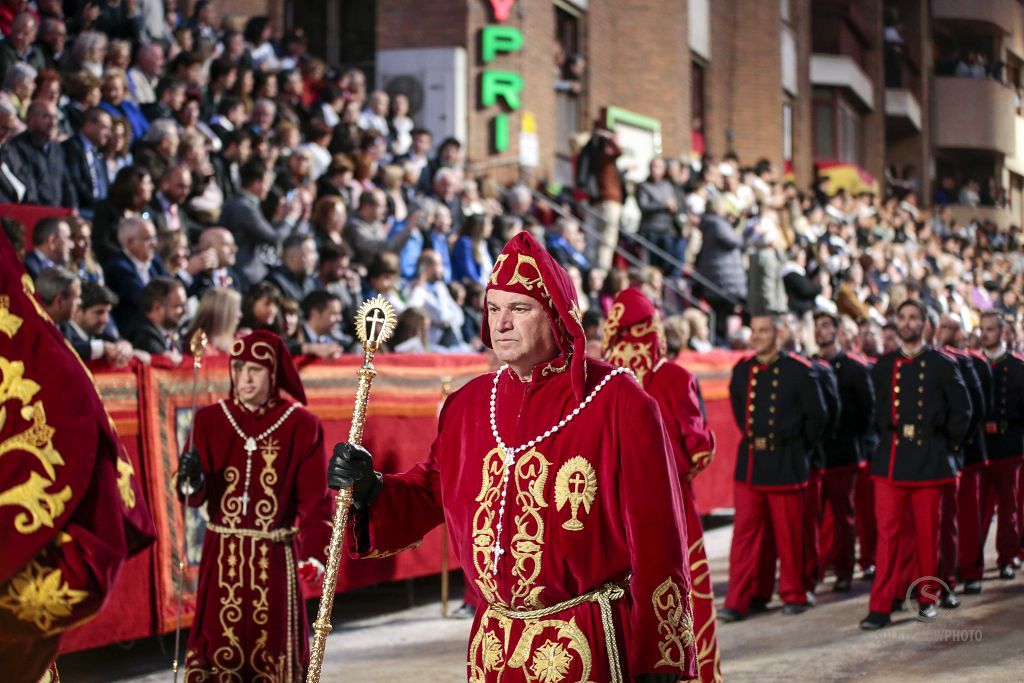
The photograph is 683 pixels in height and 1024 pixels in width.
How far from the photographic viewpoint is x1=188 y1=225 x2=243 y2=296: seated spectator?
1089cm

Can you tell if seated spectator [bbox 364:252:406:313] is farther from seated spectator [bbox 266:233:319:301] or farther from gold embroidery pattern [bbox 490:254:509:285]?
gold embroidery pattern [bbox 490:254:509:285]

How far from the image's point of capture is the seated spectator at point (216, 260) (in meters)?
10.9

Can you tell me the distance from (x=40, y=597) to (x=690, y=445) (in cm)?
561

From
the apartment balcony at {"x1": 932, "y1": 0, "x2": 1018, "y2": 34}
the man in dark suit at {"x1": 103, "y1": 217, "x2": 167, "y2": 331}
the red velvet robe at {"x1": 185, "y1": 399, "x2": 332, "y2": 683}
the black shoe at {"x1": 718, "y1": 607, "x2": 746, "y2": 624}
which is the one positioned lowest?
the black shoe at {"x1": 718, "y1": 607, "x2": 746, "y2": 624}

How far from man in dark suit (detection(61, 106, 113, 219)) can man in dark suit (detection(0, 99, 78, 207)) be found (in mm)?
113

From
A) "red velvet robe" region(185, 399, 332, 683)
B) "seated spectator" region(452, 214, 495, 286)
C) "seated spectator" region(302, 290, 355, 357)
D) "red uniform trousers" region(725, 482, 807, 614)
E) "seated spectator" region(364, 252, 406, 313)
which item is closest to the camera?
"red velvet robe" region(185, 399, 332, 683)

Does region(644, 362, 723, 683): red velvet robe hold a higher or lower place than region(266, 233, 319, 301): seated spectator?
lower

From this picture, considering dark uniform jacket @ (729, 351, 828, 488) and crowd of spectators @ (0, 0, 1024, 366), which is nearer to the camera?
crowd of spectators @ (0, 0, 1024, 366)

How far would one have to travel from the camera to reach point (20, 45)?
1213 cm

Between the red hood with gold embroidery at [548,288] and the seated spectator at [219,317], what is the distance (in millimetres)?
5066

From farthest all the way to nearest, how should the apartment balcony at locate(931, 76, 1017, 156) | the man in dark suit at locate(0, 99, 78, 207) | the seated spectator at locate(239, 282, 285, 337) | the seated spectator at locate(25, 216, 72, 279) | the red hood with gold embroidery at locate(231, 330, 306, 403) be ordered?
the apartment balcony at locate(931, 76, 1017, 156) → the man in dark suit at locate(0, 99, 78, 207) → the seated spectator at locate(239, 282, 285, 337) → the seated spectator at locate(25, 216, 72, 279) → the red hood with gold embroidery at locate(231, 330, 306, 403)

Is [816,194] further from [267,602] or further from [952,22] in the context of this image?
[267,602]

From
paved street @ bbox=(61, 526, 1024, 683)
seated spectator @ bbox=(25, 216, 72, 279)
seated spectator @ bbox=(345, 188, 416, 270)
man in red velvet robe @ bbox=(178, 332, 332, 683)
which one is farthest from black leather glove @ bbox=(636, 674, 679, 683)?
seated spectator @ bbox=(345, 188, 416, 270)

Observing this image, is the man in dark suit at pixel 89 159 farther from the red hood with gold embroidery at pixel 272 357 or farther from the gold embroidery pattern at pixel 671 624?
the gold embroidery pattern at pixel 671 624
